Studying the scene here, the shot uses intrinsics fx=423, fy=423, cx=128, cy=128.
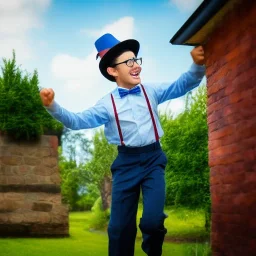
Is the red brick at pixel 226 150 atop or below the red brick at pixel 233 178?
atop

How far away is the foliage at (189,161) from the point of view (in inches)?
387

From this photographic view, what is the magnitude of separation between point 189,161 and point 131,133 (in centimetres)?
684

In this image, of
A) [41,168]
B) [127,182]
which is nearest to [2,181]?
[41,168]

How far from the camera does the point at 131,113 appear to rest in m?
3.24

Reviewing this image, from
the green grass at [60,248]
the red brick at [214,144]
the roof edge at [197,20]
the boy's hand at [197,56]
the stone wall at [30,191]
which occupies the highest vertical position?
the roof edge at [197,20]

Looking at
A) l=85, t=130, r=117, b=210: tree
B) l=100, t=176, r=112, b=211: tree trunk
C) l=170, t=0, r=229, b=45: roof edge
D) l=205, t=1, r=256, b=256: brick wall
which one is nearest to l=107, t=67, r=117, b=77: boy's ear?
l=170, t=0, r=229, b=45: roof edge

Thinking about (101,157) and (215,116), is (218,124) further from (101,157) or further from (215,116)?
(101,157)

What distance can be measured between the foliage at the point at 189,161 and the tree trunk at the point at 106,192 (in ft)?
28.6

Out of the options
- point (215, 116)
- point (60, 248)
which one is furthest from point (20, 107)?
point (215, 116)

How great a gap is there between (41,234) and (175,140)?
4.18m

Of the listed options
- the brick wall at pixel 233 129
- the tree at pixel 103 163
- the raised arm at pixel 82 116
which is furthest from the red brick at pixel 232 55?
the tree at pixel 103 163

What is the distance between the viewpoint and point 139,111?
3.25 meters

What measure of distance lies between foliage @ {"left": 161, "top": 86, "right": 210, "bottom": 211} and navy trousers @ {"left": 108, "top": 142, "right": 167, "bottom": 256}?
6.65 metres

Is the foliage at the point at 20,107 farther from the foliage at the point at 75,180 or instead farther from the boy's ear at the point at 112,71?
the foliage at the point at 75,180
